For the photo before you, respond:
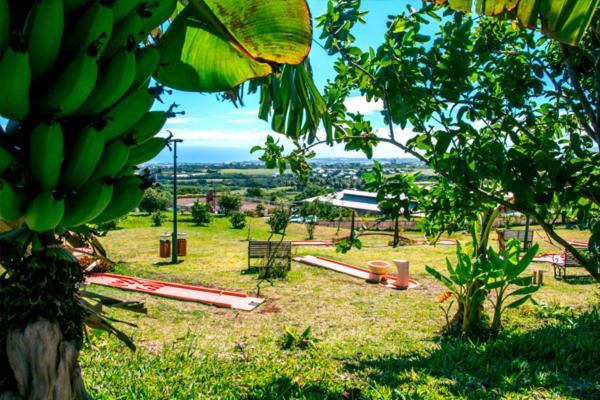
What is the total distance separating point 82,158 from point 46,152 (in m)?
0.09

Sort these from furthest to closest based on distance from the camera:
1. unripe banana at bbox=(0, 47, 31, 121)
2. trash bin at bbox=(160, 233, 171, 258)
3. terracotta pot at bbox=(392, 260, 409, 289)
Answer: trash bin at bbox=(160, 233, 171, 258) < terracotta pot at bbox=(392, 260, 409, 289) < unripe banana at bbox=(0, 47, 31, 121)

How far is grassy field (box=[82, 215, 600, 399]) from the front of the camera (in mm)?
3203

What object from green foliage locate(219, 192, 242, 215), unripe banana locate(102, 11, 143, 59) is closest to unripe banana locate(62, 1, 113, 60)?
unripe banana locate(102, 11, 143, 59)

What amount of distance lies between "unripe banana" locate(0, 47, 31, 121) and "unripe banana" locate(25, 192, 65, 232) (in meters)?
0.23

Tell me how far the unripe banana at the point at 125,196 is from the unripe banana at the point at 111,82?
0.85 ft

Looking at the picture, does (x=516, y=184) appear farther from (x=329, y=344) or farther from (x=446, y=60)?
(x=329, y=344)

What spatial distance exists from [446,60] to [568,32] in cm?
174

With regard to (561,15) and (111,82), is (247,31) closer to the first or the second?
(111,82)

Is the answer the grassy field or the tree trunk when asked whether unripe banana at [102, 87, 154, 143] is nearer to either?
the tree trunk

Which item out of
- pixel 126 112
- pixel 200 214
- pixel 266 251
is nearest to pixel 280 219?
pixel 266 251

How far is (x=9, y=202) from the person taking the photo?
96 centimetres

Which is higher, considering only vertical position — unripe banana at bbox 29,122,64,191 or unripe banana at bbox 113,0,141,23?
unripe banana at bbox 113,0,141,23

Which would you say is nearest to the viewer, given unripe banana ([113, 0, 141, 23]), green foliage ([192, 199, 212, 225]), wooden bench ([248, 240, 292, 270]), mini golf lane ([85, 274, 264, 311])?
unripe banana ([113, 0, 141, 23])

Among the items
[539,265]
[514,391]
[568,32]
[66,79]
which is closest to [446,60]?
[568,32]
